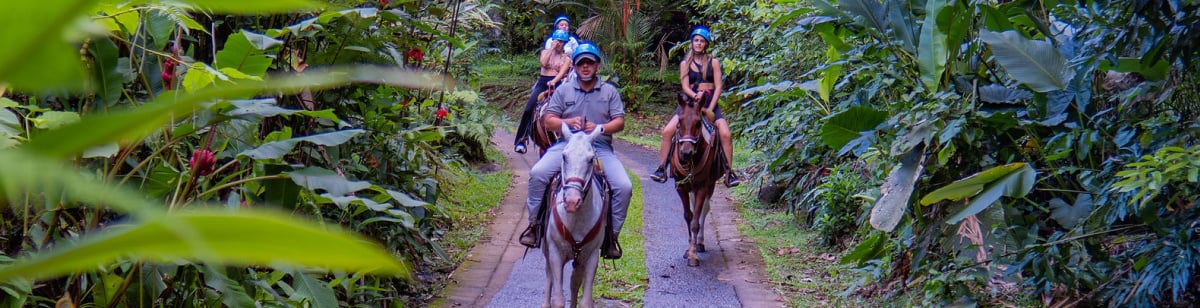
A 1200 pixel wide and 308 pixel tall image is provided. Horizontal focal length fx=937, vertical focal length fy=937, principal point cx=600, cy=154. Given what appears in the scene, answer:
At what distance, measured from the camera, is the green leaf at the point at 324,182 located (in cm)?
318

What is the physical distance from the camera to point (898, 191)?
4.74m

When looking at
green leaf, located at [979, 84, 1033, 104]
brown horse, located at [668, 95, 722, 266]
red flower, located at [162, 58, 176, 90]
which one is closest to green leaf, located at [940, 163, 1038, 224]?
green leaf, located at [979, 84, 1033, 104]

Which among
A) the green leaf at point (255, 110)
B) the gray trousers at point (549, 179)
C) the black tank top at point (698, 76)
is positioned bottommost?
the black tank top at point (698, 76)

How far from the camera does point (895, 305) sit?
649 cm

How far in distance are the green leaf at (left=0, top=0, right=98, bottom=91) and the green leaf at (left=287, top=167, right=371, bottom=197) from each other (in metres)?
2.86

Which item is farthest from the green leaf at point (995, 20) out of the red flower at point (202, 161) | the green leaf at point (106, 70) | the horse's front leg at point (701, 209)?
the horse's front leg at point (701, 209)

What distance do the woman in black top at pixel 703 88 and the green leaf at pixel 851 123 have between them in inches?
168

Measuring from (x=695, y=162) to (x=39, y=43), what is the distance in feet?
29.5

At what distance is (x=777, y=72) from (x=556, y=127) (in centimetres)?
505

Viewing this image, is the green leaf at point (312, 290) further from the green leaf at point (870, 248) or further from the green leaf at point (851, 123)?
the green leaf at point (870, 248)

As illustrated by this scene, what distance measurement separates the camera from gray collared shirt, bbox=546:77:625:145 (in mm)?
7152

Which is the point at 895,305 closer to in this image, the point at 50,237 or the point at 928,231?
the point at 928,231

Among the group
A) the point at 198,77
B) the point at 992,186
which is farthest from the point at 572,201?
the point at 198,77

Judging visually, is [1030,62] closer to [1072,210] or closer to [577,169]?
[1072,210]
